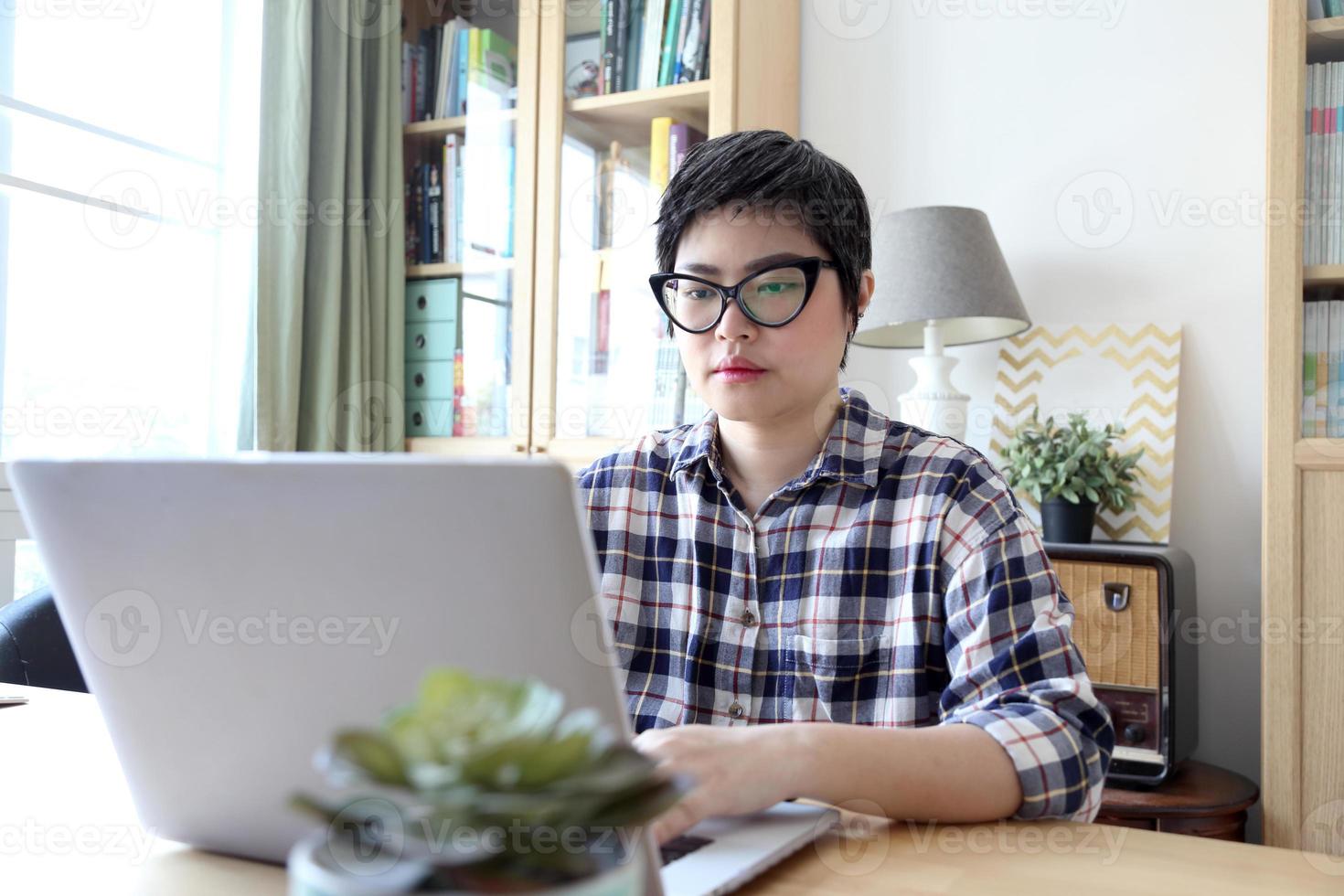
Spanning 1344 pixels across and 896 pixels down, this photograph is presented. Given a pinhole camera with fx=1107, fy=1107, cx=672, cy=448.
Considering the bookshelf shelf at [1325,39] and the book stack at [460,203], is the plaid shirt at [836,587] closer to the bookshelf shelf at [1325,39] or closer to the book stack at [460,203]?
the bookshelf shelf at [1325,39]

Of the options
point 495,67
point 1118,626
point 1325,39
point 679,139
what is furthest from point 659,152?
point 1118,626

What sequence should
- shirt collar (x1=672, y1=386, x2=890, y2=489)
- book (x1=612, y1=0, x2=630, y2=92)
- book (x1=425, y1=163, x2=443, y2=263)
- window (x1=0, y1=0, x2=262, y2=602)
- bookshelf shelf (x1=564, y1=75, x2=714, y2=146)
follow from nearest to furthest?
shirt collar (x1=672, y1=386, x2=890, y2=489) < window (x1=0, y1=0, x2=262, y2=602) < bookshelf shelf (x1=564, y1=75, x2=714, y2=146) < book (x1=612, y1=0, x2=630, y2=92) < book (x1=425, y1=163, x2=443, y2=263)

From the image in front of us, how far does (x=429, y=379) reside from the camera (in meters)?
2.67

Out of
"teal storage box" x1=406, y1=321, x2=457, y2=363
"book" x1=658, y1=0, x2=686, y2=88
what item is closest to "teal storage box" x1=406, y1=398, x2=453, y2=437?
"teal storage box" x1=406, y1=321, x2=457, y2=363

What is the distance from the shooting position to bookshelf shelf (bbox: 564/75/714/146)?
236cm

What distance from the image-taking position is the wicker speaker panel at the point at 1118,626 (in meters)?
1.75

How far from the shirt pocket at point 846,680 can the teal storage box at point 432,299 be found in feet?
5.79

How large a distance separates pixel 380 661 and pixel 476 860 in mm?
248

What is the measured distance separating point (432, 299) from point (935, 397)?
1.26m

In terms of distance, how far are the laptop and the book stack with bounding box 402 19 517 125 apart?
2128 mm

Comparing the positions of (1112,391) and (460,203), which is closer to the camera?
(1112,391)

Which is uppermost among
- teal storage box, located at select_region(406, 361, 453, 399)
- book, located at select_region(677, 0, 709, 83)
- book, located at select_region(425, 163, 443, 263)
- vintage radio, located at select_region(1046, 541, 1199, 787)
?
book, located at select_region(677, 0, 709, 83)

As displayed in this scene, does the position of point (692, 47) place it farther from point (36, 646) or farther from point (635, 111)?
point (36, 646)

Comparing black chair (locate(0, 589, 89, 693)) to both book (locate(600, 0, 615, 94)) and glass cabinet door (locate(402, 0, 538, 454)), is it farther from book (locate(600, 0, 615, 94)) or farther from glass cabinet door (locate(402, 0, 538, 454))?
book (locate(600, 0, 615, 94))
